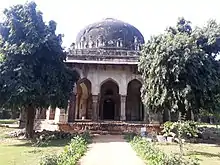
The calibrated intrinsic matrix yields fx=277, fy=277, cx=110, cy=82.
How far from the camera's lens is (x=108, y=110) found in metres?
24.7

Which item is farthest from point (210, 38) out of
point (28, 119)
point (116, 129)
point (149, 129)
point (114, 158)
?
point (28, 119)

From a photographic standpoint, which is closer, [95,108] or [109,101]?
[95,108]

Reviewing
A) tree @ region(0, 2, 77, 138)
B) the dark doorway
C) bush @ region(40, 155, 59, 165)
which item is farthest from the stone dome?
bush @ region(40, 155, 59, 165)

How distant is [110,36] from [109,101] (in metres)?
5.91

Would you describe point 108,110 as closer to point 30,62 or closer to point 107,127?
point 107,127

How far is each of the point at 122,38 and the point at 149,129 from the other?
10512mm

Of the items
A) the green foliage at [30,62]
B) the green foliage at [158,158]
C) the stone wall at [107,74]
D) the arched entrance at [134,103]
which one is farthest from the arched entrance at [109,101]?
the green foliage at [158,158]

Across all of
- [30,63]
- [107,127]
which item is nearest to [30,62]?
[30,63]

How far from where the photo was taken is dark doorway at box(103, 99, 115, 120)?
2439 centimetres

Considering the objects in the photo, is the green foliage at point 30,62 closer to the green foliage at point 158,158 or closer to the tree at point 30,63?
the tree at point 30,63

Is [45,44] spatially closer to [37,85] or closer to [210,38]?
[37,85]

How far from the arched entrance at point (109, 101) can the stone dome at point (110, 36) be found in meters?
3.50

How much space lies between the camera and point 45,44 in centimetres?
1364

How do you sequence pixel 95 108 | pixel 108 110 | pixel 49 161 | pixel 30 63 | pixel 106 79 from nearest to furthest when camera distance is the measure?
1. pixel 49 161
2. pixel 30 63
3. pixel 95 108
4. pixel 106 79
5. pixel 108 110
